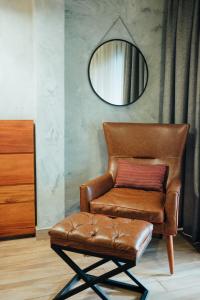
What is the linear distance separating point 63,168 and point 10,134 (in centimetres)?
54

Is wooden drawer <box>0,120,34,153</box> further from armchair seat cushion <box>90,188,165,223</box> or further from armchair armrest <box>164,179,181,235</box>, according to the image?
armchair armrest <box>164,179,181,235</box>

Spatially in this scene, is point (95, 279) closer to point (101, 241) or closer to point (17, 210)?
point (101, 241)

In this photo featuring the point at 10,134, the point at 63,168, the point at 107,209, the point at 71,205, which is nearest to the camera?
the point at 107,209

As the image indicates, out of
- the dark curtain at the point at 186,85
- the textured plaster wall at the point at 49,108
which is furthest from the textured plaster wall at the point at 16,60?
the dark curtain at the point at 186,85

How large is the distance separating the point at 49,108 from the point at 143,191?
104 cm

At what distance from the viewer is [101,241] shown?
166 cm

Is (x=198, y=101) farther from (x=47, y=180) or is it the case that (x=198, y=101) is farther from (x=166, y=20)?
(x=47, y=180)

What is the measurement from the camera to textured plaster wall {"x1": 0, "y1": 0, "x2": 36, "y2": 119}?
108 inches

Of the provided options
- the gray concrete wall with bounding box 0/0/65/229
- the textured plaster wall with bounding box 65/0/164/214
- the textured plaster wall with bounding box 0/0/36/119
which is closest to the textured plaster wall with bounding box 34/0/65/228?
the gray concrete wall with bounding box 0/0/65/229

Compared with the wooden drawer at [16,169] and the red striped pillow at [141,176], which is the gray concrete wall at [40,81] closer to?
the wooden drawer at [16,169]

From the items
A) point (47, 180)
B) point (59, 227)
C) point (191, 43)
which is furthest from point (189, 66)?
point (59, 227)

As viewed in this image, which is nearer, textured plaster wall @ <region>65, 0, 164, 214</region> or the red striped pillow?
the red striped pillow

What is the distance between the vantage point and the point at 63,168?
2756mm

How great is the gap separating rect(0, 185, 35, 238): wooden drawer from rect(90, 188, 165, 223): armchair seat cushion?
0.70 m
